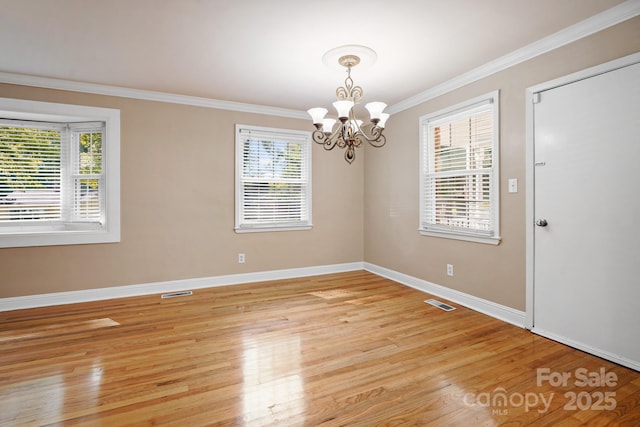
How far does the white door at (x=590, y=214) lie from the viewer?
223 cm

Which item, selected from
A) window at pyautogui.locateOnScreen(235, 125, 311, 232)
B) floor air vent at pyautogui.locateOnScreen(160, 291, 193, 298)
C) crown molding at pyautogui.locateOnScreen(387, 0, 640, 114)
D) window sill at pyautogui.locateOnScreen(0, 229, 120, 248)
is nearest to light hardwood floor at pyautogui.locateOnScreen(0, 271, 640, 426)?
floor air vent at pyautogui.locateOnScreen(160, 291, 193, 298)

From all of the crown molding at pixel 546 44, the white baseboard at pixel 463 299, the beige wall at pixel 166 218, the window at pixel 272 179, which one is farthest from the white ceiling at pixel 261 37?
the white baseboard at pixel 463 299

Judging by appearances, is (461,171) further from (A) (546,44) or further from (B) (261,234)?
(B) (261,234)

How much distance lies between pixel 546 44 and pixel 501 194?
4.39 feet

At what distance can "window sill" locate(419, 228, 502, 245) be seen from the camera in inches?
127

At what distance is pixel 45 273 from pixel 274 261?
2.69m

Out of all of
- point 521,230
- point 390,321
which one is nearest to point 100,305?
point 390,321

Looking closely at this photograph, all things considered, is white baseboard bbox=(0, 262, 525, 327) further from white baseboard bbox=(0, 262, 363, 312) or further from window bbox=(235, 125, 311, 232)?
window bbox=(235, 125, 311, 232)

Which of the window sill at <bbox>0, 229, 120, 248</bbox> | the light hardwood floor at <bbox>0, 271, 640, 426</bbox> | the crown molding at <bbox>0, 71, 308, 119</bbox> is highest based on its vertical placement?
the crown molding at <bbox>0, 71, 308, 119</bbox>

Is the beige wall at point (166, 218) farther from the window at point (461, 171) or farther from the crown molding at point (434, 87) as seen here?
the window at point (461, 171)

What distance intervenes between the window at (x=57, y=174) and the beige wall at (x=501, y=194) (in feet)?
11.8

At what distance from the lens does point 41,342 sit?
8.70 feet

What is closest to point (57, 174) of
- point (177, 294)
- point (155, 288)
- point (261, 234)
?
point (155, 288)

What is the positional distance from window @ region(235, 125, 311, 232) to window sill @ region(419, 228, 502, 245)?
1.83 m
